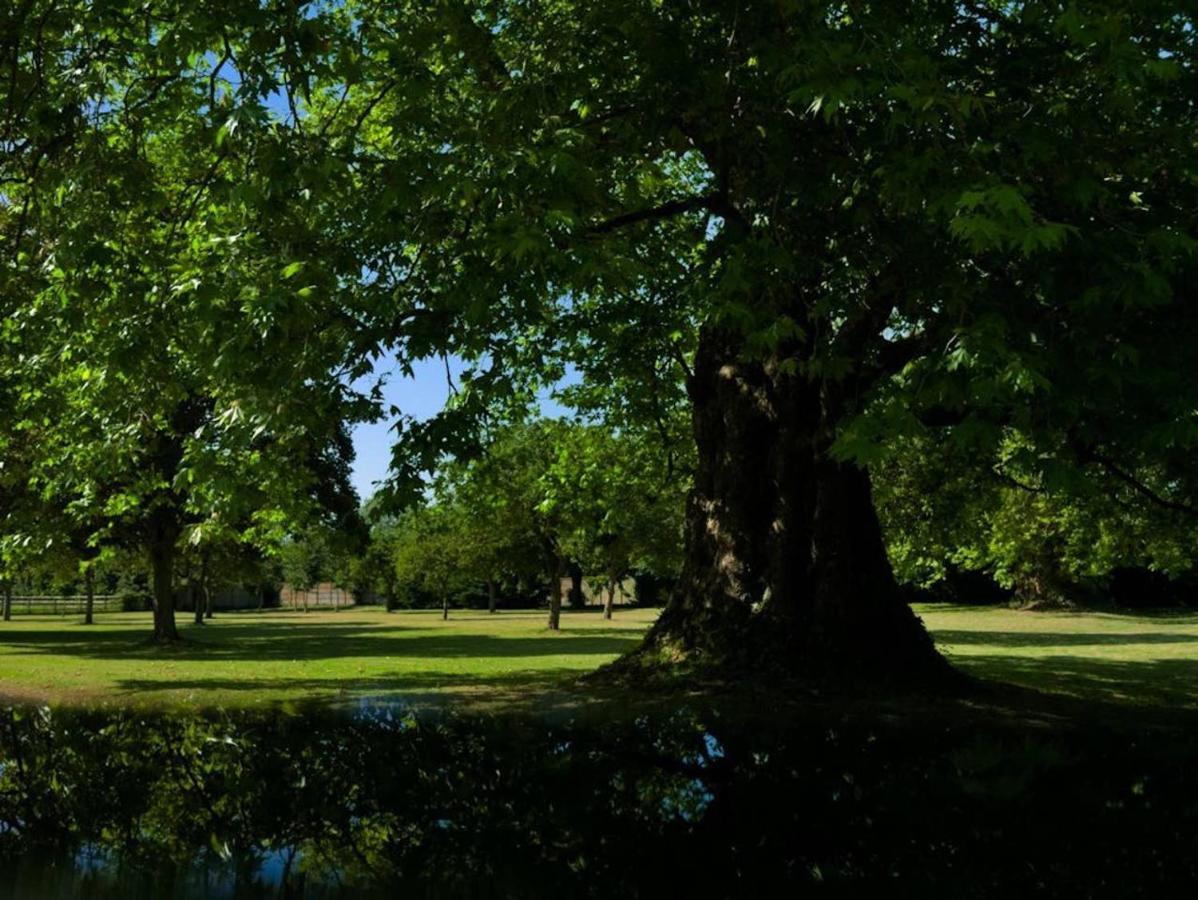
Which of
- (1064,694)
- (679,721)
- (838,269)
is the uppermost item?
(838,269)

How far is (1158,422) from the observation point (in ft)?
22.4

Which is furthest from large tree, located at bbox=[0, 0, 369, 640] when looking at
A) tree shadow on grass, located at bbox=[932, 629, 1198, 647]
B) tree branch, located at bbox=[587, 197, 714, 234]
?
tree shadow on grass, located at bbox=[932, 629, 1198, 647]

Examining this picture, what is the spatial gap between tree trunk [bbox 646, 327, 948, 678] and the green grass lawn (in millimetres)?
2845

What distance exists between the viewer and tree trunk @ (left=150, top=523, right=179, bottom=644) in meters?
31.7

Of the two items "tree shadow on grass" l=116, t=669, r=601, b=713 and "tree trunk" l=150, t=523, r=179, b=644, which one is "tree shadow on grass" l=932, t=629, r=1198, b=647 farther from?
"tree trunk" l=150, t=523, r=179, b=644

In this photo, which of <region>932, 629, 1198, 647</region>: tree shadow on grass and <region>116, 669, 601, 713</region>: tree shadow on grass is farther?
<region>932, 629, 1198, 647</region>: tree shadow on grass

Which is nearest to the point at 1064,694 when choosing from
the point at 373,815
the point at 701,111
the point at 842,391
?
the point at 842,391

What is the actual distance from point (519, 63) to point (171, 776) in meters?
7.59

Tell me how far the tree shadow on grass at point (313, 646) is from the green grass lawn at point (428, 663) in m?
0.06

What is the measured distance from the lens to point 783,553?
525 inches

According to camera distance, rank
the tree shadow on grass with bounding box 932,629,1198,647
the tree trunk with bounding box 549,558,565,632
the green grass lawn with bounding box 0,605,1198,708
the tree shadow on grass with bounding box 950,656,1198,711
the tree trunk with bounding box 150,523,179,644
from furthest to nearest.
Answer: the tree trunk with bounding box 549,558,565,632 < the tree shadow on grass with bounding box 932,629,1198,647 < the tree trunk with bounding box 150,523,179,644 < the tree shadow on grass with bounding box 950,656,1198,711 < the green grass lawn with bounding box 0,605,1198,708

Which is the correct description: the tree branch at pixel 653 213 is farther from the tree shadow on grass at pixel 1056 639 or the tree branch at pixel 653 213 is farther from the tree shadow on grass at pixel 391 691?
the tree shadow on grass at pixel 1056 639

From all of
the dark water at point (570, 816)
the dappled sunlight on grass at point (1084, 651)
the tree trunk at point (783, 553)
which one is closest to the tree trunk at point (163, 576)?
the tree trunk at point (783, 553)

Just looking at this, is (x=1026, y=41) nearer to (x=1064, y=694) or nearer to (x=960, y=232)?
(x=960, y=232)
